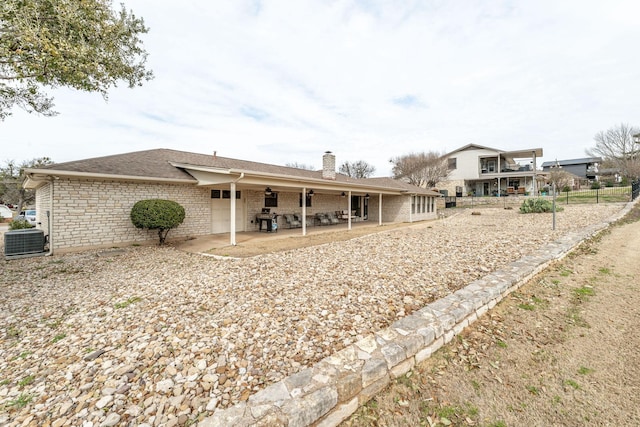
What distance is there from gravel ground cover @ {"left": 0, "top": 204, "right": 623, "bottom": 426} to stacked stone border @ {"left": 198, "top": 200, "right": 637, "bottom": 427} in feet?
0.95

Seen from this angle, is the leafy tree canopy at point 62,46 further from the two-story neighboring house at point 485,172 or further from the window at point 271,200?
the two-story neighboring house at point 485,172

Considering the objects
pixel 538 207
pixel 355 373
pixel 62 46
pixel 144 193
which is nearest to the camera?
pixel 355 373

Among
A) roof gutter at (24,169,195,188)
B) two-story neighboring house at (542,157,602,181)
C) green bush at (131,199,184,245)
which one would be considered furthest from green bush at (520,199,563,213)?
two-story neighboring house at (542,157,602,181)

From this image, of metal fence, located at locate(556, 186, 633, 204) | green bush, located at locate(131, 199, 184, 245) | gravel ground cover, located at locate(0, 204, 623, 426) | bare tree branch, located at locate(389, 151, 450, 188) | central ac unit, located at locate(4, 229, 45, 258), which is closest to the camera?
gravel ground cover, located at locate(0, 204, 623, 426)

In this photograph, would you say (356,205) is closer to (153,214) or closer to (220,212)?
(220,212)

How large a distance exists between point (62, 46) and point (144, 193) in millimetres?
5330

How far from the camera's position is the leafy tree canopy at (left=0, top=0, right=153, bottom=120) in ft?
13.6

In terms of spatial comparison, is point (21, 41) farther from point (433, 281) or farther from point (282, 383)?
point (433, 281)

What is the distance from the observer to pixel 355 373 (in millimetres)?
2086

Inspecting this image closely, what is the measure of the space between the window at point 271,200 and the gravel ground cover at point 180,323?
21.4 feet

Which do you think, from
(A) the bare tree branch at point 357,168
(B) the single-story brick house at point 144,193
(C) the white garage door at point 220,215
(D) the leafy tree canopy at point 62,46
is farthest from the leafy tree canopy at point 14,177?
(A) the bare tree branch at point 357,168

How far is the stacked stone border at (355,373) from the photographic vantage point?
5.61 ft

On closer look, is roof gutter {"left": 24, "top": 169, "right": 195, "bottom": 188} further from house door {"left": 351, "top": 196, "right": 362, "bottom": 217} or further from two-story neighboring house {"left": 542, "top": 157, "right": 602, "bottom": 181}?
two-story neighboring house {"left": 542, "top": 157, "right": 602, "bottom": 181}

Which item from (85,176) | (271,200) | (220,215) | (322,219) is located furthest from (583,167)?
(85,176)
